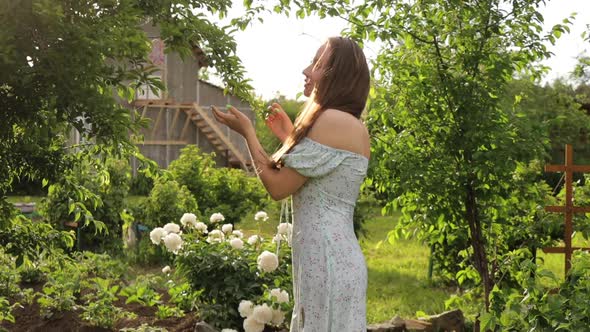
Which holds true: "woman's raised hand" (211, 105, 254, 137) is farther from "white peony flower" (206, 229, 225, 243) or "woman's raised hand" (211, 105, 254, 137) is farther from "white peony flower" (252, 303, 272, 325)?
"white peony flower" (206, 229, 225, 243)

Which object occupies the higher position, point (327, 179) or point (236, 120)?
point (236, 120)

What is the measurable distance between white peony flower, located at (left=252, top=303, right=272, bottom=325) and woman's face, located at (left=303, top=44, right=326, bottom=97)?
2.11 metres

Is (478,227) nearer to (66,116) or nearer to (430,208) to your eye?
(430,208)

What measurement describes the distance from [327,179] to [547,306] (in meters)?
1.76

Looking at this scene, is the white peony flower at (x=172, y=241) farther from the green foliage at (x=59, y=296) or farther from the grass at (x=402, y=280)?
the grass at (x=402, y=280)

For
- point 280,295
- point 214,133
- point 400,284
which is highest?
point 214,133

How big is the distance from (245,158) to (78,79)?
24827 mm

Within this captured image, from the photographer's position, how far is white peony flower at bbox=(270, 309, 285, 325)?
211 inches

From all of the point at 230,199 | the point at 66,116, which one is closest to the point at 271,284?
the point at 66,116

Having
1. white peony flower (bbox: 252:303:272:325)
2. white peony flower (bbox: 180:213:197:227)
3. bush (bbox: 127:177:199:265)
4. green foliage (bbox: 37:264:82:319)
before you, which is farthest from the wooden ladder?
white peony flower (bbox: 252:303:272:325)

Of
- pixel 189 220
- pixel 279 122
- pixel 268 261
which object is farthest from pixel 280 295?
pixel 279 122

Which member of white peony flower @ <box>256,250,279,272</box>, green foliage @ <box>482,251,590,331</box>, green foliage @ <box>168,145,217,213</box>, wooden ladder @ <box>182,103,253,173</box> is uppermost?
wooden ladder @ <box>182,103,253,173</box>

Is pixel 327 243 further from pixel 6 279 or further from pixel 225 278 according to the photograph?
pixel 6 279

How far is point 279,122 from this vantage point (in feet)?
12.5
